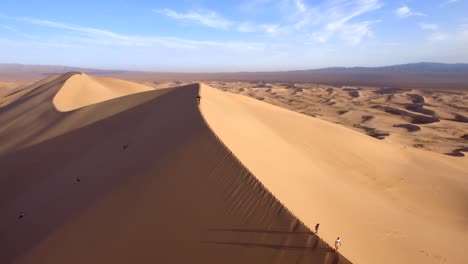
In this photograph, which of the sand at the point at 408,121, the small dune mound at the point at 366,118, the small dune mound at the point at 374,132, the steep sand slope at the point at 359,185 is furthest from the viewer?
the small dune mound at the point at 366,118

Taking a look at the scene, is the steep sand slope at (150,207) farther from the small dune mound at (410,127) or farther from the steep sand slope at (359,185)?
the small dune mound at (410,127)

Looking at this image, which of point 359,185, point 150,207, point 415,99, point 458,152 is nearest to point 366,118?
point 458,152

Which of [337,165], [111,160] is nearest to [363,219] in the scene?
[337,165]

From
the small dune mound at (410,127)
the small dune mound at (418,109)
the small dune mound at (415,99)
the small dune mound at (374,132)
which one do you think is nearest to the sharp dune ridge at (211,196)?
the small dune mound at (374,132)

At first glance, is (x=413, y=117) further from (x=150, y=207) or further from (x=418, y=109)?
(x=150, y=207)

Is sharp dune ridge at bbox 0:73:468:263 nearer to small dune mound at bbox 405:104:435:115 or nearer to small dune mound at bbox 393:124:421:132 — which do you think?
small dune mound at bbox 393:124:421:132

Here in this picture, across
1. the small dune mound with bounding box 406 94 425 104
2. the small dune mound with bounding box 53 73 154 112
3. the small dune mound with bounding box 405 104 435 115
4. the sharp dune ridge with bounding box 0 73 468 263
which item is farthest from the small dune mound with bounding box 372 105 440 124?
the small dune mound with bounding box 53 73 154 112
